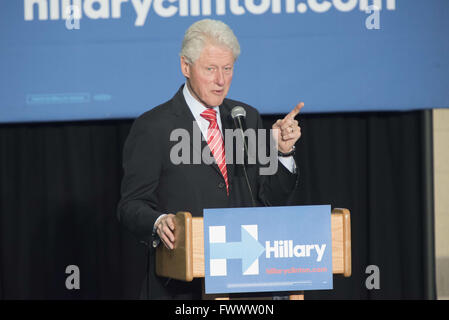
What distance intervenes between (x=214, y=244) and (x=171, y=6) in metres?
2.09

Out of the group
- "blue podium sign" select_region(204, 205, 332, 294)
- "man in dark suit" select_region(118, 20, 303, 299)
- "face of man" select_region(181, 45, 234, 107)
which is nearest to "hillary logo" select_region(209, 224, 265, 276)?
"blue podium sign" select_region(204, 205, 332, 294)

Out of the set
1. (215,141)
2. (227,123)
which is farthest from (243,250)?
(227,123)

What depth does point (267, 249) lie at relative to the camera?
1991 mm

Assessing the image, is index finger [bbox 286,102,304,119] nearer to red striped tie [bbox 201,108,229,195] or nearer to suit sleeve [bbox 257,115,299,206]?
suit sleeve [bbox 257,115,299,206]

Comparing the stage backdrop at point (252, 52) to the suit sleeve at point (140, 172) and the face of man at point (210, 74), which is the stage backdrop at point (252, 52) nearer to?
the face of man at point (210, 74)

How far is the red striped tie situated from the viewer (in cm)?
248

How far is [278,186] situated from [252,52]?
148 cm

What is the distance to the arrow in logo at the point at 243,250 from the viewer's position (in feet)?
6.41

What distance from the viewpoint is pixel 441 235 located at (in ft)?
14.0

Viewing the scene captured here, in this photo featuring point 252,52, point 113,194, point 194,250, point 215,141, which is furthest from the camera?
point 113,194

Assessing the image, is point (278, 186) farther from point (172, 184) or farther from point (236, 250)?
point (236, 250)

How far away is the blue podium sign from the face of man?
75 cm

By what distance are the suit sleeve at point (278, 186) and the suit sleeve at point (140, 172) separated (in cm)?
41

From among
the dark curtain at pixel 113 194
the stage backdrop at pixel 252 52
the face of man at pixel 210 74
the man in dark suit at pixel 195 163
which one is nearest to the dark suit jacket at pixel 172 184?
the man in dark suit at pixel 195 163
